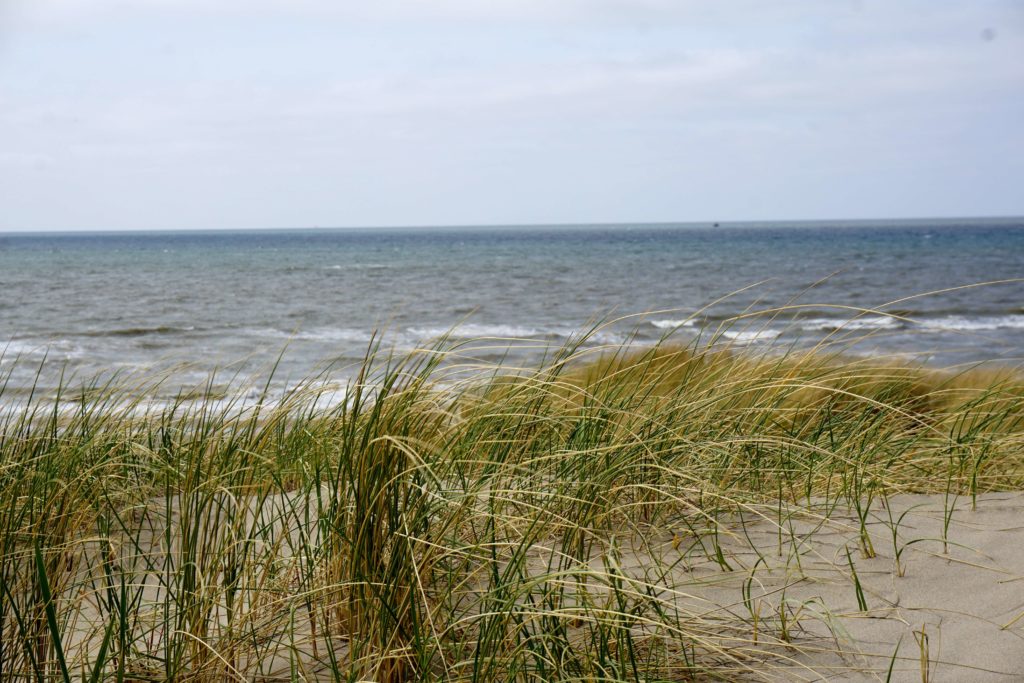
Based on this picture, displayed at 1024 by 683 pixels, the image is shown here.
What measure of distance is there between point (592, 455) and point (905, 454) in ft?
5.01

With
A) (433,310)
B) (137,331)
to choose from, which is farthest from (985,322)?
(137,331)

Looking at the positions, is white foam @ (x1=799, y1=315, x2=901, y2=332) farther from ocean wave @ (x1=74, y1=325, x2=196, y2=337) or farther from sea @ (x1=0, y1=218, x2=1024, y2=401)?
ocean wave @ (x1=74, y1=325, x2=196, y2=337)

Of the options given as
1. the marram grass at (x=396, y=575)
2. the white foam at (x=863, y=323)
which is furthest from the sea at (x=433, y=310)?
the marram grass at (x=396, y=575)

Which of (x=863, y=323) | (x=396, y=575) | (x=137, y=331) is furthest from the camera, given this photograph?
(x=137, y=331)

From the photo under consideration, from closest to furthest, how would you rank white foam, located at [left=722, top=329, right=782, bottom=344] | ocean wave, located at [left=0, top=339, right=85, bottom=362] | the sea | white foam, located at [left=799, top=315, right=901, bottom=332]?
white foam, located at [left=799, top=315, right=901, bottom=332], white foam, located at [left=722, top=329, right=782, bottom=344], the sea, ocean wave, located at [left=0, top=339, right=85, bottom=362]

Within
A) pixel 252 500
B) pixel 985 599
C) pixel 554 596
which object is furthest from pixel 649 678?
pixel 252 500

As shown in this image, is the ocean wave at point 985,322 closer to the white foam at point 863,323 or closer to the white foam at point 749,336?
the white foam at point 863,323

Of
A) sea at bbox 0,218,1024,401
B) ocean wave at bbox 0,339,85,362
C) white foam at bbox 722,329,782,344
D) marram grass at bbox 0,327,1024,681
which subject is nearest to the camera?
marram grass at bbox 0,327,1024,681

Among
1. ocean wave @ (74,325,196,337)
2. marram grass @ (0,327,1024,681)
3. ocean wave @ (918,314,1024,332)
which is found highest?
marram grass @ (0,327,1024,681)

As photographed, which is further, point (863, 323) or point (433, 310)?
point (433, 310)

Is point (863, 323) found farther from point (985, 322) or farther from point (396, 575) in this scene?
point (985, 322)

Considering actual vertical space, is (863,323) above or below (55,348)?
above

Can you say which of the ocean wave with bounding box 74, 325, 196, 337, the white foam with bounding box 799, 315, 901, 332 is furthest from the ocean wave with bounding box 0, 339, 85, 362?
the white foam with bounding box 799, 315, 901, 332

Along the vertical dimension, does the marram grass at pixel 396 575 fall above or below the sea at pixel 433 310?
above
